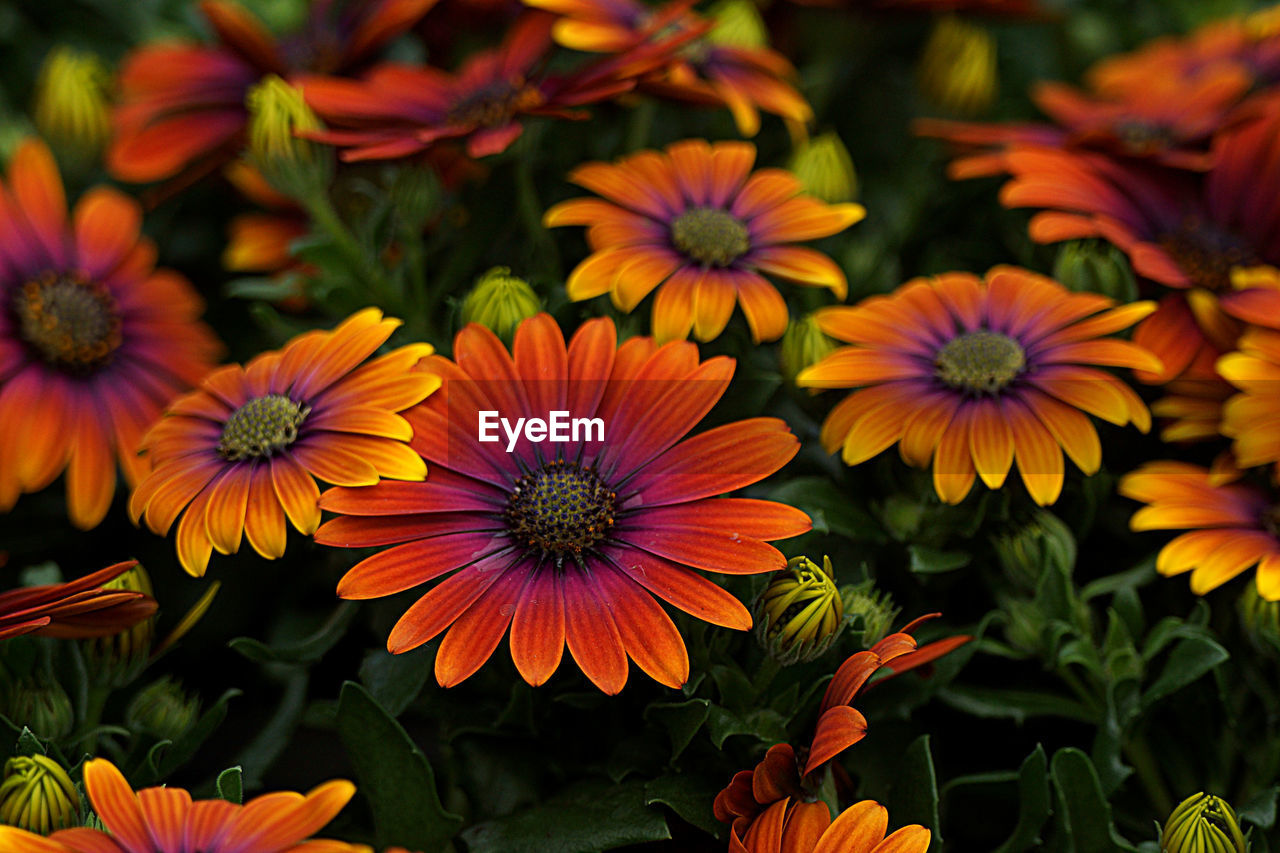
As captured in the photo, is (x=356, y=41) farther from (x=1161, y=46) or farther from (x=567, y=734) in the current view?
(x=1161, y=46)

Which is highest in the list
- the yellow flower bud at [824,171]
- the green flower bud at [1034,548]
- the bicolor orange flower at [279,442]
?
the yellow flower bud at [824,171]

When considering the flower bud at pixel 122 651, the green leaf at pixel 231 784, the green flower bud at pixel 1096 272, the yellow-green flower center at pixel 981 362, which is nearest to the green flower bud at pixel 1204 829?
the yellow-green flower center at pixel 981 362

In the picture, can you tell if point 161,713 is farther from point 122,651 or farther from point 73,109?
point 73,109

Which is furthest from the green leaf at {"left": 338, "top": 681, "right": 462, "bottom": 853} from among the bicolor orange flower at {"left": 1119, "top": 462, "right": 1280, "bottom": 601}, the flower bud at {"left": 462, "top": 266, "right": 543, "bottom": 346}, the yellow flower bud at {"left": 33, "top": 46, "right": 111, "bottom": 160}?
the yellow flower bud at {"left": 33, "top": 46, "right": 111, "bottom": 160}

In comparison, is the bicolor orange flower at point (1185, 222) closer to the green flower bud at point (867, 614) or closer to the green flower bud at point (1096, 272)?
the green flower bud at point (1096, 272)

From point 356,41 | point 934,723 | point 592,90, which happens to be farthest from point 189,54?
point 934,723

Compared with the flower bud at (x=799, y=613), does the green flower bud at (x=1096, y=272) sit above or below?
above
